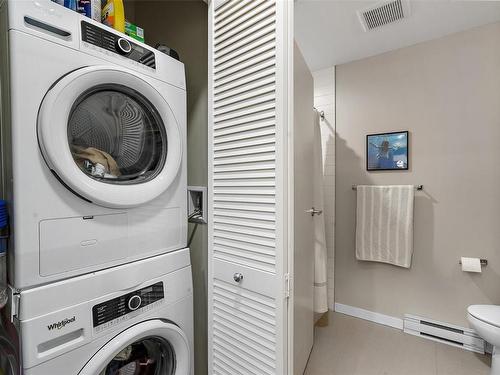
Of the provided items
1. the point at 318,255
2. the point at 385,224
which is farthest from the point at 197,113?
the point at 385,224

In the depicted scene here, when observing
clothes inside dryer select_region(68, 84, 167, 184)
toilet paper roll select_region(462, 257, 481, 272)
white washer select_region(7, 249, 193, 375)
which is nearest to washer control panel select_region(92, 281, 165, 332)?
white washer select_region(7, 249, 193, 375)

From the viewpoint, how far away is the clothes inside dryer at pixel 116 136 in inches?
36.3

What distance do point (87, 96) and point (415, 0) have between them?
1.93 metres

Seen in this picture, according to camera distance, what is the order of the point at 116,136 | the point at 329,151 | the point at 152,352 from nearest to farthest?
the point at 116,136 → the point at 152,352 → the point at 329,151

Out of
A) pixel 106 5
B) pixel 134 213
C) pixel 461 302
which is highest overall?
pixel 106 5

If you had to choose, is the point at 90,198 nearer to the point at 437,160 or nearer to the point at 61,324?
the point at 61,324

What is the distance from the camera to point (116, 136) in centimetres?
103

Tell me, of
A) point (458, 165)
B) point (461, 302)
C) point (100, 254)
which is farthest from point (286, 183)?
point (461, 302)

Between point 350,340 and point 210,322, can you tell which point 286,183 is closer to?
point 210,322

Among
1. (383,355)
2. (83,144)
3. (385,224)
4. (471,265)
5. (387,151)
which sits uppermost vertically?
(387,151)

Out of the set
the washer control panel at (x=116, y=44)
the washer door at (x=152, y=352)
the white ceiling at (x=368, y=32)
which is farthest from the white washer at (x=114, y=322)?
the white ceiling at (x=368, y=32)

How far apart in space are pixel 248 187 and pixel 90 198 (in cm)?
58

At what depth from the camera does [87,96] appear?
92 cm

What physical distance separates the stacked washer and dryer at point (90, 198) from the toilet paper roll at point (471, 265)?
1907 mm
